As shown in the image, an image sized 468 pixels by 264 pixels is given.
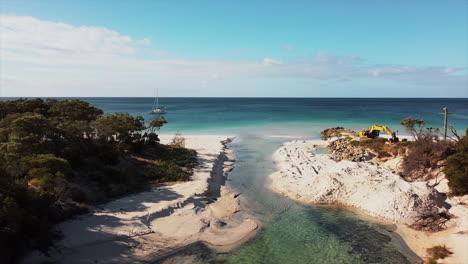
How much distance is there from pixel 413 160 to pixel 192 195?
18898 mm

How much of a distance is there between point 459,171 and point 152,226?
20.4 meters

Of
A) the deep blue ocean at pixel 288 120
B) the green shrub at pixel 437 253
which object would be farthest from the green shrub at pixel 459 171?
the deep blue ocean at pixel 288 120

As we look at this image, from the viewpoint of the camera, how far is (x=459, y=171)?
734 inches

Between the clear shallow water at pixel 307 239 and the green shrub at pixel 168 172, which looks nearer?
the clear shallow water at pixel 307 239

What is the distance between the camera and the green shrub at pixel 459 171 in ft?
60.3

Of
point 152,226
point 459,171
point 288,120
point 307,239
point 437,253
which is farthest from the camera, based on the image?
point 288,120

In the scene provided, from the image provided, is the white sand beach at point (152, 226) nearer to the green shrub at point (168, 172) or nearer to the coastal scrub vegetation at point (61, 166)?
the coastal scrub vegetation at point (61, 166)

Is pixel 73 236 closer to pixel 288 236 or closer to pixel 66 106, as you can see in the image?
pixel 288 236

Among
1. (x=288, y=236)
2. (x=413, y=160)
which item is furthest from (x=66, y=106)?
(x=413, y=160)

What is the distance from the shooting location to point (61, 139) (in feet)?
69.7

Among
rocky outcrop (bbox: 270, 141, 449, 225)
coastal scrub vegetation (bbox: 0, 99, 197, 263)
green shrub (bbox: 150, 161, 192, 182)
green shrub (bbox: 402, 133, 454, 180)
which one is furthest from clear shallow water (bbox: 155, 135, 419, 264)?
green shrub (bbox: 402, 133, 454, 180)

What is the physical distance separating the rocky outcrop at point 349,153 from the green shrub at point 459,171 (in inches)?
433

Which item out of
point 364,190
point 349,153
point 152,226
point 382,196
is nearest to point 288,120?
point 349,153

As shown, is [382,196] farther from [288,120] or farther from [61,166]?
[288,120]
